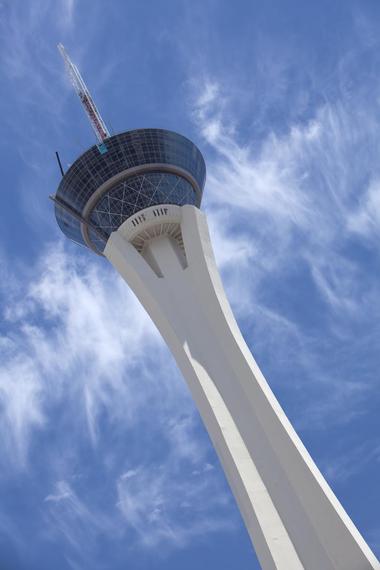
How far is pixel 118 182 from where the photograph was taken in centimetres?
5028

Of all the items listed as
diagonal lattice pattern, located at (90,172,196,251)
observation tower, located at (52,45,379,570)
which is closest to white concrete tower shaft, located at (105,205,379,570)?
observation tower, located at (52,45,379,570)

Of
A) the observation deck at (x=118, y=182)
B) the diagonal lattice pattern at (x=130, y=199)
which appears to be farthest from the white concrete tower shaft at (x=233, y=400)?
the observation deck at (x=118, y=182)

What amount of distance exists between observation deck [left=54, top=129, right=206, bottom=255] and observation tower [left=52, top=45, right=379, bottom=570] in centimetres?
10

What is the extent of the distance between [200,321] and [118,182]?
16891mm

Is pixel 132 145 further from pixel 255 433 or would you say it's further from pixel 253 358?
pixel 255 433

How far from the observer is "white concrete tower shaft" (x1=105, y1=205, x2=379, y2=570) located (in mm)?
29000

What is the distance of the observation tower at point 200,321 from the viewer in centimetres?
2956

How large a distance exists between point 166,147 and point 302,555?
38.1 metres

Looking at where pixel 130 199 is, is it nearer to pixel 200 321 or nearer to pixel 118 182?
pixel 118 182

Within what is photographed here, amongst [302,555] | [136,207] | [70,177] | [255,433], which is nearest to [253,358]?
[255,433]

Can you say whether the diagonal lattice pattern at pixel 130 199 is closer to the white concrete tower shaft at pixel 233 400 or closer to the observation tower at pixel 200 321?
the observation tower at pixel 200 321

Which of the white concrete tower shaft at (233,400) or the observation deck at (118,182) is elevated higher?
the observation deck at (118,182)

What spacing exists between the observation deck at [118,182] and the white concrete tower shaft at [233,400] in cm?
237

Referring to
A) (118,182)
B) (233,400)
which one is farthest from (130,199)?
(233,400)
